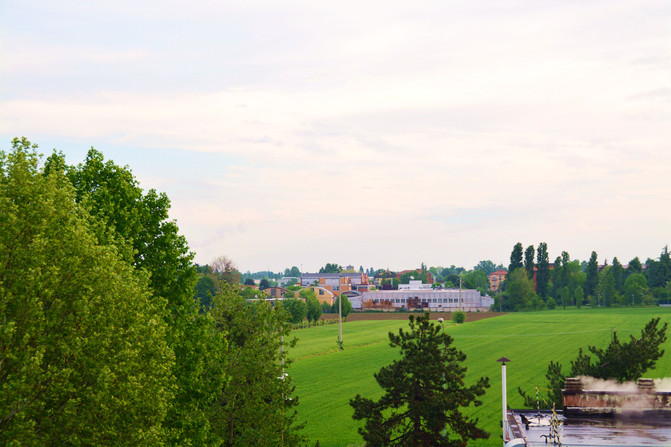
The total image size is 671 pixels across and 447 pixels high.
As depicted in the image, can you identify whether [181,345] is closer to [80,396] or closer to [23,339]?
[80,396]

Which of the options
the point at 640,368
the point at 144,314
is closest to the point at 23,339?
the point at 144,314

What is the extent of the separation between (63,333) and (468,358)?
236 ft

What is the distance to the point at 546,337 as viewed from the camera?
112688mm

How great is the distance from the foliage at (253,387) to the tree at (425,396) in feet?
12.3

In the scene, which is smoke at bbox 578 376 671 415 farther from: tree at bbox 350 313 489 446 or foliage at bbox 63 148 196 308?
foliage at bbox 63 148 196 308

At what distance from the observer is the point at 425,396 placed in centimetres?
3177

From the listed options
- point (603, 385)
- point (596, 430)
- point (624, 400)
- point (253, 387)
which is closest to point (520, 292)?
point (603, 385)

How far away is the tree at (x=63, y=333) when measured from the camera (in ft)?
68.6

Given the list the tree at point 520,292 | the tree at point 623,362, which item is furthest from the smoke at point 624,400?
the tree at point 520,292

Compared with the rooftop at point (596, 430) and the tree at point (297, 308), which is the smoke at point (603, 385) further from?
the tree at point (297, 308)

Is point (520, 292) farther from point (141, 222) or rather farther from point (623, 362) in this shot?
Answer: point (141, 222)

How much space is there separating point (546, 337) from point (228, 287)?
86900 millimetres

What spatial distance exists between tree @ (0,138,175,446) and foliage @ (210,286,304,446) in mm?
7286

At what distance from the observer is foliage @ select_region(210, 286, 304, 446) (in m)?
31.4
